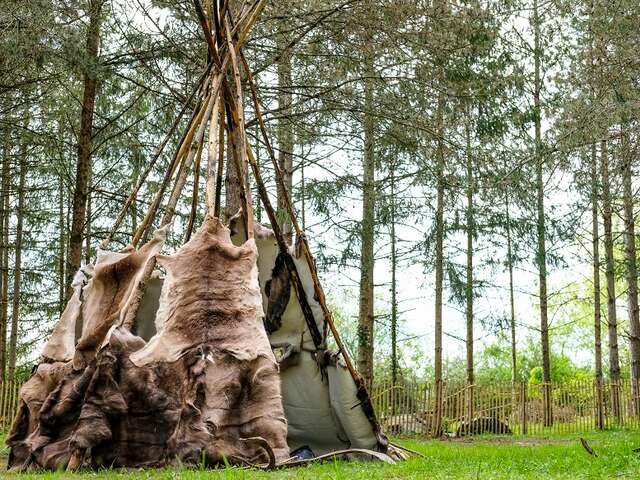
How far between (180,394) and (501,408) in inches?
565

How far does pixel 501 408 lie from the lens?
1808 centimetres

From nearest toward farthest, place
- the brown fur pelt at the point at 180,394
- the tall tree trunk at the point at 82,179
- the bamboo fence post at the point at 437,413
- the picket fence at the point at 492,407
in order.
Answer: the brown fur pelt at the point at 180,394
the tall tree trunk at the point at 82,179
the bamboo fence post at the point at 437,413
the picket fence at the point at 492,407

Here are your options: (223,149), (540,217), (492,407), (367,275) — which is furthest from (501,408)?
(223,149)

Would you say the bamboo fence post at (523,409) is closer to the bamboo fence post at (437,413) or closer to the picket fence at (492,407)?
the picket fence at (492,407)

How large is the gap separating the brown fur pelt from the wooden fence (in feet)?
39.2

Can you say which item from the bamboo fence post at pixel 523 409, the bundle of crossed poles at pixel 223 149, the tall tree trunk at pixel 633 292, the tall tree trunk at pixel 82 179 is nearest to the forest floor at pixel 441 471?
the bundle of crossed poles at pixel 223 149

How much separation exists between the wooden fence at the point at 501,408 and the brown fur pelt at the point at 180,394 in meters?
11.9

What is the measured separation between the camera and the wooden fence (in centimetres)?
1712

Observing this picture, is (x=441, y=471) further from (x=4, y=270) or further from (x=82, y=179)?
(x=4, y=270)

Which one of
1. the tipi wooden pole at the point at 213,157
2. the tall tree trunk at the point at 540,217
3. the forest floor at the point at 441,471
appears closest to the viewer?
the forest floor at the point at 441,471

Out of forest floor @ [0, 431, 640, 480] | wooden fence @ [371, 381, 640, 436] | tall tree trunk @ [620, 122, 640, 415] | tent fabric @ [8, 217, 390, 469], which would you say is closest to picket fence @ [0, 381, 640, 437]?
wooden fence @ [371, 381, 640, 436]

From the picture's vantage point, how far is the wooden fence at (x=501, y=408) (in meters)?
17.1

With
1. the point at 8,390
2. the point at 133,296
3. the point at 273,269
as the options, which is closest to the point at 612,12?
the point at 273,269

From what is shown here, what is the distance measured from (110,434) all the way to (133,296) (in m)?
1.07
